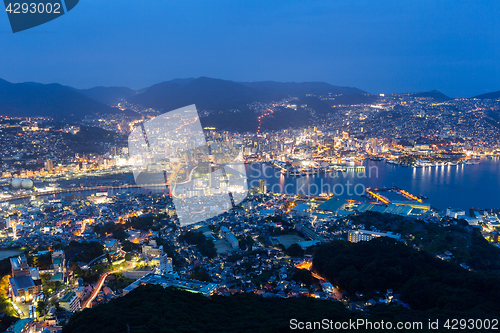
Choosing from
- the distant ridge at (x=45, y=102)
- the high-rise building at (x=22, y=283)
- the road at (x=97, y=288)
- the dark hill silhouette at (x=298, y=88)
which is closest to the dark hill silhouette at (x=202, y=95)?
the dark hill silhouette at (x=298, y=88)

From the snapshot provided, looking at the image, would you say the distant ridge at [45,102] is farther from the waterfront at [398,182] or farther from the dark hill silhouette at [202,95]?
the waterfront at [398,182]

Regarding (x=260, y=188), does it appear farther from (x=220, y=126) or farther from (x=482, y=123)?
(x=482, y=123)

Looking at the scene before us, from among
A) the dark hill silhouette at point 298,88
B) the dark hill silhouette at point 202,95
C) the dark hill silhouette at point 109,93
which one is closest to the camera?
the dark hill silhouette at point 202,95

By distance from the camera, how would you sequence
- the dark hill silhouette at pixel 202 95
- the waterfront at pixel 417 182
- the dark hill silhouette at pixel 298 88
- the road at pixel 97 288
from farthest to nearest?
the dark hill silhouette at pixel 298 88 < the dark hill silhouette at pixel 202 95 < the waterfront at pixel 417 182 < the road at pixel 97 288

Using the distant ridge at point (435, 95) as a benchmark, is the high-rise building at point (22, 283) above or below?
below

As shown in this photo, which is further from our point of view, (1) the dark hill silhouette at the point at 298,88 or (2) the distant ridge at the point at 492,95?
(1) the dark hill silhouette at the point at 298,88

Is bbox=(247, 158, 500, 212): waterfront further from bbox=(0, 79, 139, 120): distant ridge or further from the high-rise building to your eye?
bbox=(0, 79, 139, 120): distant ridge

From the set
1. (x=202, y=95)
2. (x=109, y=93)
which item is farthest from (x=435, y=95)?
(x=109, y=93)

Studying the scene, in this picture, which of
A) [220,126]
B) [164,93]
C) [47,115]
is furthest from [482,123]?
[47,115]

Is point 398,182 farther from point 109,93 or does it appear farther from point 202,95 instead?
point 109,93

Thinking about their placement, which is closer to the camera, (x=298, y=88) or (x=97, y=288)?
(x=97, y=288)

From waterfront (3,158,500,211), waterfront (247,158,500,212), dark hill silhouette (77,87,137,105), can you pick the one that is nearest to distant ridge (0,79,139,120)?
dark hill silhouette (77,87,137,105)
